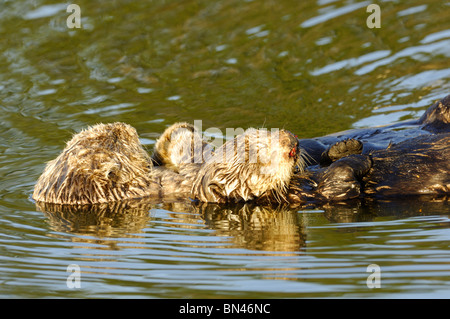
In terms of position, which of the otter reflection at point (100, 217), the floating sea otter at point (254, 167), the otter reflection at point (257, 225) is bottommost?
the otter reflection at point (257, 225)

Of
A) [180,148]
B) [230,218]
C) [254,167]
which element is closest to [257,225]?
[230,218]

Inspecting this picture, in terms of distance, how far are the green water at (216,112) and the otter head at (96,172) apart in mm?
308

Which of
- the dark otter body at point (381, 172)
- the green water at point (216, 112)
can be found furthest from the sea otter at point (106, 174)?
the dark otter body at point (381, 172)

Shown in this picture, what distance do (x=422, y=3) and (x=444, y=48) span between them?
1.90m

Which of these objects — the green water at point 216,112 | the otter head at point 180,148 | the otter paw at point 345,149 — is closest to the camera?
the green water at point 216,112

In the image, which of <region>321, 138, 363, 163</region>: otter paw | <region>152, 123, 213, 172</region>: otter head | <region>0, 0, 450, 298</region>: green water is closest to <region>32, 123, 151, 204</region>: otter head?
<region>0, 0, 450, 298</region>: green water

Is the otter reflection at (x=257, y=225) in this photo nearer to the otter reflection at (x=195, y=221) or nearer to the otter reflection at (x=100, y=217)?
the otter reflection at (x=195, y=221)

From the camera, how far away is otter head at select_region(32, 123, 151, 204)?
6.74 m

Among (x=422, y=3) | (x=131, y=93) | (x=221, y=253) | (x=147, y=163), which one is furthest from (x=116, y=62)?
(x=221, y=253)

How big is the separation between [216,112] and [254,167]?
386 cm

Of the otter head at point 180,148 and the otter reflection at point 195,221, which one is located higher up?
the otter head at point 180,148

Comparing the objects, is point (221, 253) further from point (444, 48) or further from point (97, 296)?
point (444, 48)

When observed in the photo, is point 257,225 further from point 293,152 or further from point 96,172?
point 96,172

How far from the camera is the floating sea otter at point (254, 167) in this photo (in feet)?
20.4
